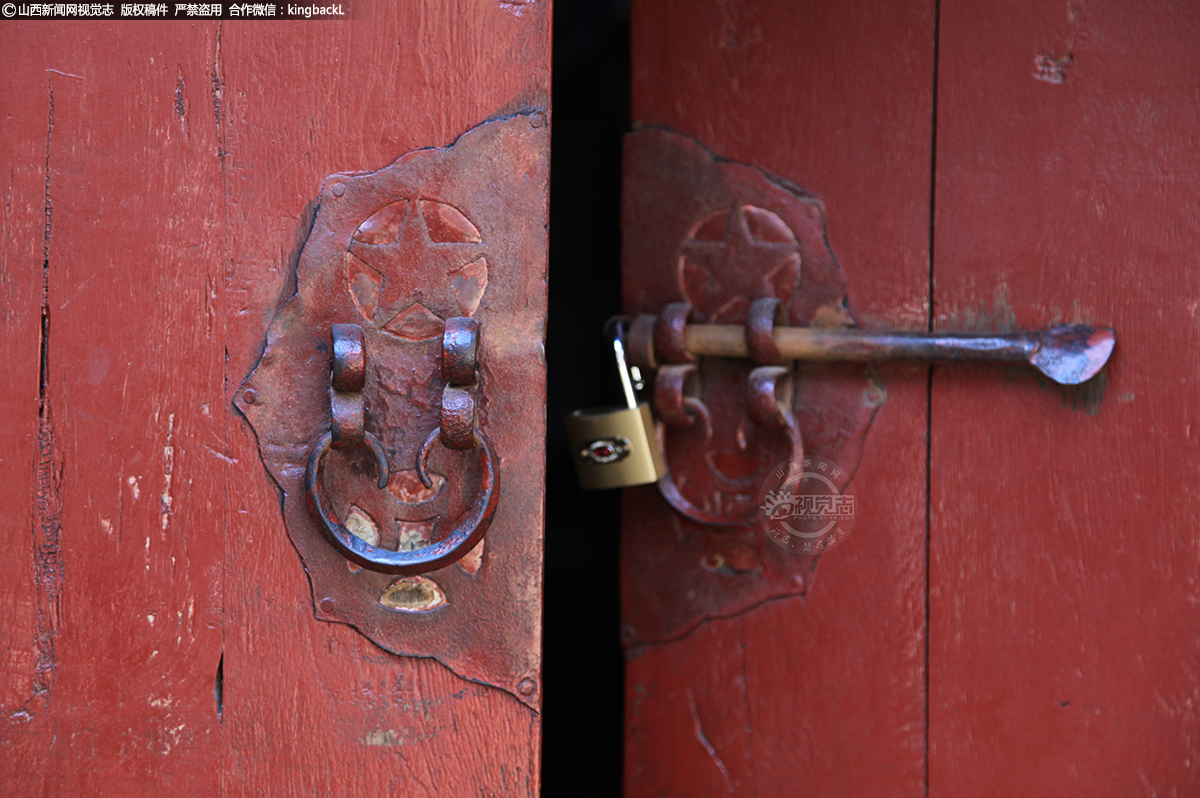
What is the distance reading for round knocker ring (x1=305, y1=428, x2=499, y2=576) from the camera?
→ 57cm

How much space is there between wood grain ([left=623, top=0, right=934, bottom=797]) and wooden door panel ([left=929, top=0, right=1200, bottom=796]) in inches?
1.0

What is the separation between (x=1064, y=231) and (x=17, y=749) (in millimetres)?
896

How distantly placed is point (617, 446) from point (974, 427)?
0.32 m

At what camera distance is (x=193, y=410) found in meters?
0.62

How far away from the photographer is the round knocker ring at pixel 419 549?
57 centimetres

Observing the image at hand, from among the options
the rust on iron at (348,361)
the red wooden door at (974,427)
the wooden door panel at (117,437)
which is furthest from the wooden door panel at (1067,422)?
the wooden door panel at (117,437)

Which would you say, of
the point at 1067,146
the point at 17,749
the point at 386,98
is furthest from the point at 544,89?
the point at 17,749

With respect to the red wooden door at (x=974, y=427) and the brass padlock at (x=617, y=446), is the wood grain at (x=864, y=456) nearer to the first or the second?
the red wooden door at (x=974, y=427)

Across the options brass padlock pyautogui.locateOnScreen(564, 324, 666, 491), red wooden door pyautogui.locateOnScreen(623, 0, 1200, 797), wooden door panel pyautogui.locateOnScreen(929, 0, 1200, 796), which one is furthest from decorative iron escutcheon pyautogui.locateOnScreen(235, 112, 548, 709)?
wooden door panel pyautogui.locateOnScreen(929, 0, 1200, 796)

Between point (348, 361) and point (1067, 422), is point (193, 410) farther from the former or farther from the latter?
point (1067, 422)

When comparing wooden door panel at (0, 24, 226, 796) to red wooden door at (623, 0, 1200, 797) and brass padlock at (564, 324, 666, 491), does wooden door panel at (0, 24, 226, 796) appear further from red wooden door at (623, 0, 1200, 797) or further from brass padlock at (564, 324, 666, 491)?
red wooden door at (623, 0, 1200, 797)

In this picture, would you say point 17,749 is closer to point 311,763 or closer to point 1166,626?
point 311,763

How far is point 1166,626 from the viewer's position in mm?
715

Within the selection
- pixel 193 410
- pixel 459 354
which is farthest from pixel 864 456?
pixel 193 410
